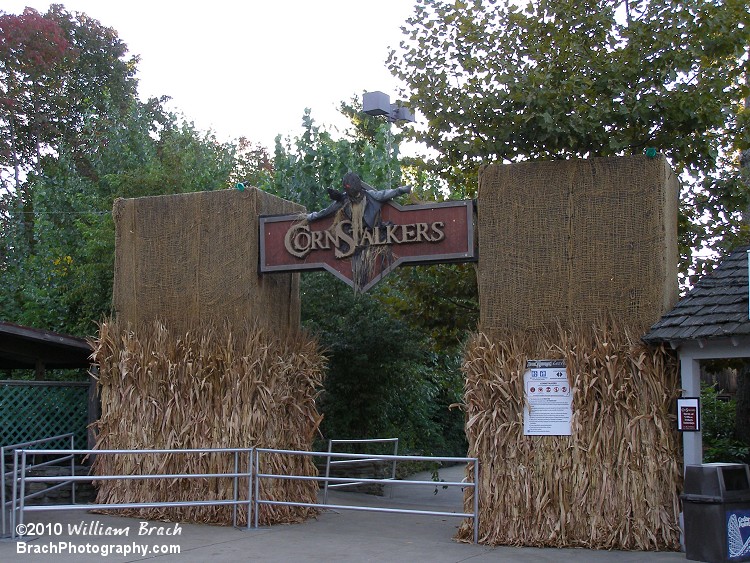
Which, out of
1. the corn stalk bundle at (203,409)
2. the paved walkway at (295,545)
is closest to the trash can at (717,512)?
the paved walkway at (295,545)

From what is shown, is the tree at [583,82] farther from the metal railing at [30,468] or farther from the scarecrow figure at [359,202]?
the metal railing at [30,468]

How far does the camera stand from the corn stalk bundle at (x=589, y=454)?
8.77 metres

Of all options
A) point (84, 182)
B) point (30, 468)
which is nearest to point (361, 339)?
point (30, 468)

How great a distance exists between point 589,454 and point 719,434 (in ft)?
20.5

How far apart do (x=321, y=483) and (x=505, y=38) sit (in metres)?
7.83

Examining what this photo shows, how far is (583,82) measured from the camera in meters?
9.91

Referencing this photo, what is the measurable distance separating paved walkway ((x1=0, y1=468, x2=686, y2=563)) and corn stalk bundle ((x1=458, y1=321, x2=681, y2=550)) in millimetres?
239

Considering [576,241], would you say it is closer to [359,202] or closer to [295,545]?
[359,202]

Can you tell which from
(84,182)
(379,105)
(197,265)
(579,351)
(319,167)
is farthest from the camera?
(84,182)

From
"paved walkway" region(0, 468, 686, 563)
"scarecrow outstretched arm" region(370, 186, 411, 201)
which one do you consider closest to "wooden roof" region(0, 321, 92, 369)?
"paved walkway" region(0, 468, 686, 563)

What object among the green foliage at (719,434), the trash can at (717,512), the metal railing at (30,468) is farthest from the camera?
the green foliage at (719,434)

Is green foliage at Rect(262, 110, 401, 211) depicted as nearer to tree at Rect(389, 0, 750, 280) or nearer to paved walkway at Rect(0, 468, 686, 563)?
tree at Rect(389, 0, 750, 280)

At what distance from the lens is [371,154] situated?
56.1 feet

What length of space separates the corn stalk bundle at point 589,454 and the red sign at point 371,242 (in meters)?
1.48
